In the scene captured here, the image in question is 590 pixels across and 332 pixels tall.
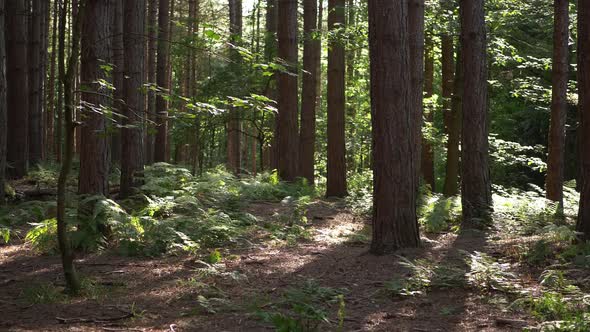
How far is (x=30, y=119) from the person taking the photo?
63.7ft

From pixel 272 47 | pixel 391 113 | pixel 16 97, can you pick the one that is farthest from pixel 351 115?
pixel 391 113

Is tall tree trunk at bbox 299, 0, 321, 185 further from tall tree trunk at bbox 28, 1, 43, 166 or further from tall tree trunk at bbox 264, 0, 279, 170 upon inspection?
tall tree trunk at bbox 28, 1, 43, 166

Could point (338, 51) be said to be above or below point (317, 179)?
above

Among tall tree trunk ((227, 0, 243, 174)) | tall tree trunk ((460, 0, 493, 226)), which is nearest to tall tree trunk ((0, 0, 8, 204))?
tall tree trunk ((460, 0, 493, 226))

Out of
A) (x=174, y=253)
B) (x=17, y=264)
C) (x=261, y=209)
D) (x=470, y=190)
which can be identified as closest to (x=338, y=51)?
(x=261, y=209)

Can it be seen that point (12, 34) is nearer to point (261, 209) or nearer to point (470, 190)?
point (261, 209)

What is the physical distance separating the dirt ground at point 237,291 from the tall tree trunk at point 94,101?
1.07 meters

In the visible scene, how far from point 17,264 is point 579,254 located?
6.91 m

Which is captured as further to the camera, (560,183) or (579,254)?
(560,183)

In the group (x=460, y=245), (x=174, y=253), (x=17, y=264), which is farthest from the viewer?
(x=460, y=245)

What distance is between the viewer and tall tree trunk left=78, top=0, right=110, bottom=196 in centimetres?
728

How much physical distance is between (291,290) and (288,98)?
1114 centimetres

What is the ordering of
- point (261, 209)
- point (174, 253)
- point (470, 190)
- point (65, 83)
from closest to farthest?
1. point (65, 83)
2. point (174, 253)
3. point (470, 190)
4. point (261, 209)

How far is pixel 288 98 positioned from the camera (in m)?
16.8
